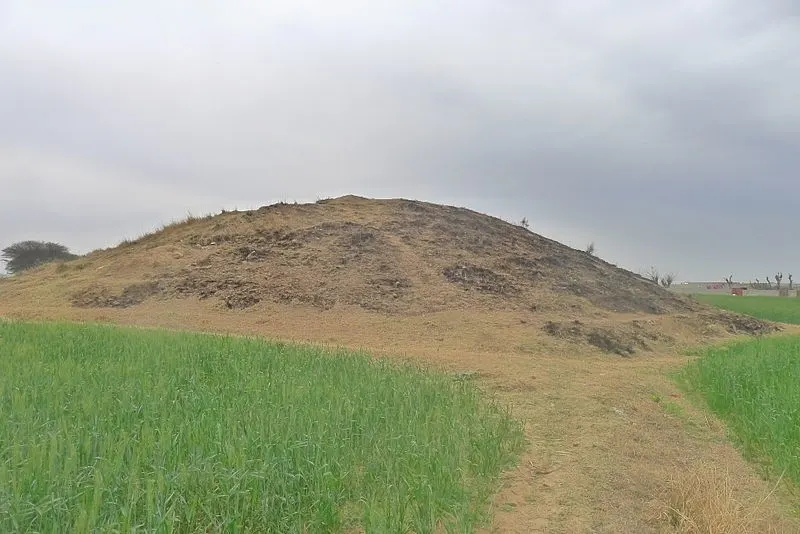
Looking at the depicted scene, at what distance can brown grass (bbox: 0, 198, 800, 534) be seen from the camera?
4.70 meters

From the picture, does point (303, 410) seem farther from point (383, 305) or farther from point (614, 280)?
point (614, 280)

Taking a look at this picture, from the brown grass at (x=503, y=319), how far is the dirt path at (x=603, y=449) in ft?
0.06

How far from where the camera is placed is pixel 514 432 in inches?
230

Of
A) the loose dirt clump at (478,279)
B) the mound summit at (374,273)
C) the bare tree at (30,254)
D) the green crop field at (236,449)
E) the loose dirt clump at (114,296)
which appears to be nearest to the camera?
the green crop field at (236,449)

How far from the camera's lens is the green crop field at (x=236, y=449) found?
3189mm

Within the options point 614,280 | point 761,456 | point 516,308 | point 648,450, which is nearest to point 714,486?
point 648,450

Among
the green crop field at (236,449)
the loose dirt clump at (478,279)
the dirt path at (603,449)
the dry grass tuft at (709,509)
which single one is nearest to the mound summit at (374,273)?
the loose dirt clump at (478,279)

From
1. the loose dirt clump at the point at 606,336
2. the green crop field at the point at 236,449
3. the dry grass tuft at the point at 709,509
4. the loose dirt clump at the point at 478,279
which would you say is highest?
the loose dirt clump at the point at 478,279

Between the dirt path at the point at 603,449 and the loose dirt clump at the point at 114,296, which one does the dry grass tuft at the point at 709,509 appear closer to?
the dirt path at the point at 603,449

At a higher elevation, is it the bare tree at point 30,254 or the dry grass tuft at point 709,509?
the bare tree at point 30,254

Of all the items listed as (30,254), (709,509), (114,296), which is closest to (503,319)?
(114,296)

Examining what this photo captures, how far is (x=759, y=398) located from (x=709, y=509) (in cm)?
395

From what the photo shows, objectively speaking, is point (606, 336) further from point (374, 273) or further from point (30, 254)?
point (30, 254)

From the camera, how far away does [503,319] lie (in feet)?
48.5
